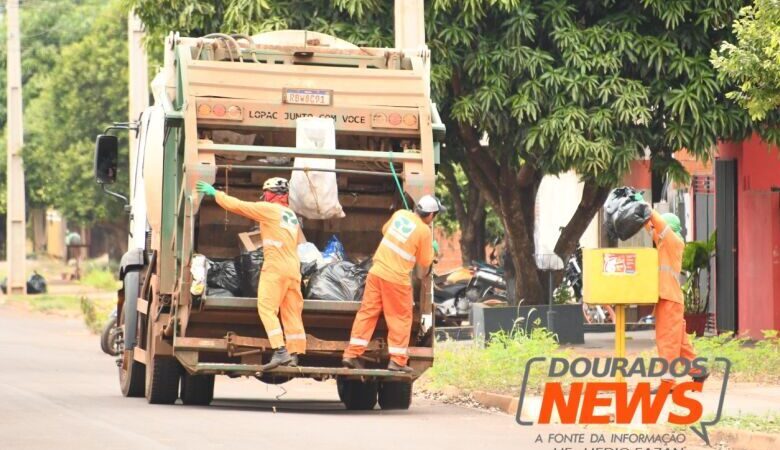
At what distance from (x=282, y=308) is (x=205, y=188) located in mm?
1132

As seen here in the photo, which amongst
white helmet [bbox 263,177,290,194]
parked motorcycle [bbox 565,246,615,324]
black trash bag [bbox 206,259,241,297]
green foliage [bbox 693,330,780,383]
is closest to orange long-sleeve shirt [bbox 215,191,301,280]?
white helmet [bbox 263,177,290,194]

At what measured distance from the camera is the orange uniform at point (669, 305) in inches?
507

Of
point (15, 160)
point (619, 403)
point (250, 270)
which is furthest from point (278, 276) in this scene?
point (15, 160)

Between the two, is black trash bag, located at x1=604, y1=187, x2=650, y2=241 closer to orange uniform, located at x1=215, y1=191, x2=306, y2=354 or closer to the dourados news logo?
the dourados news logo

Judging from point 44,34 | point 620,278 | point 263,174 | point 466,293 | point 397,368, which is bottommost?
point 466,293

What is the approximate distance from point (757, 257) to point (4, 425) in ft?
43.5

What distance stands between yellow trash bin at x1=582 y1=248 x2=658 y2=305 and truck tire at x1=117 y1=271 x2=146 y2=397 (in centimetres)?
452

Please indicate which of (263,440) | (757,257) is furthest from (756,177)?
(263,440)

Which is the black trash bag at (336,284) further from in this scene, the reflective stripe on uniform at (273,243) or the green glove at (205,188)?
the green glove at (205,188)

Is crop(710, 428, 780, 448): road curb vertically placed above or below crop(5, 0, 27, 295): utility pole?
below

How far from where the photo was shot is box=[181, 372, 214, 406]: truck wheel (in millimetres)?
13773

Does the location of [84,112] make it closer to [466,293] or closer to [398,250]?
[466,293]

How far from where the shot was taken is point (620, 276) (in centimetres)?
1221

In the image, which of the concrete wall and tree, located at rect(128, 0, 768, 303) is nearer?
tree, located at rect(128, 0, 768, 303)
